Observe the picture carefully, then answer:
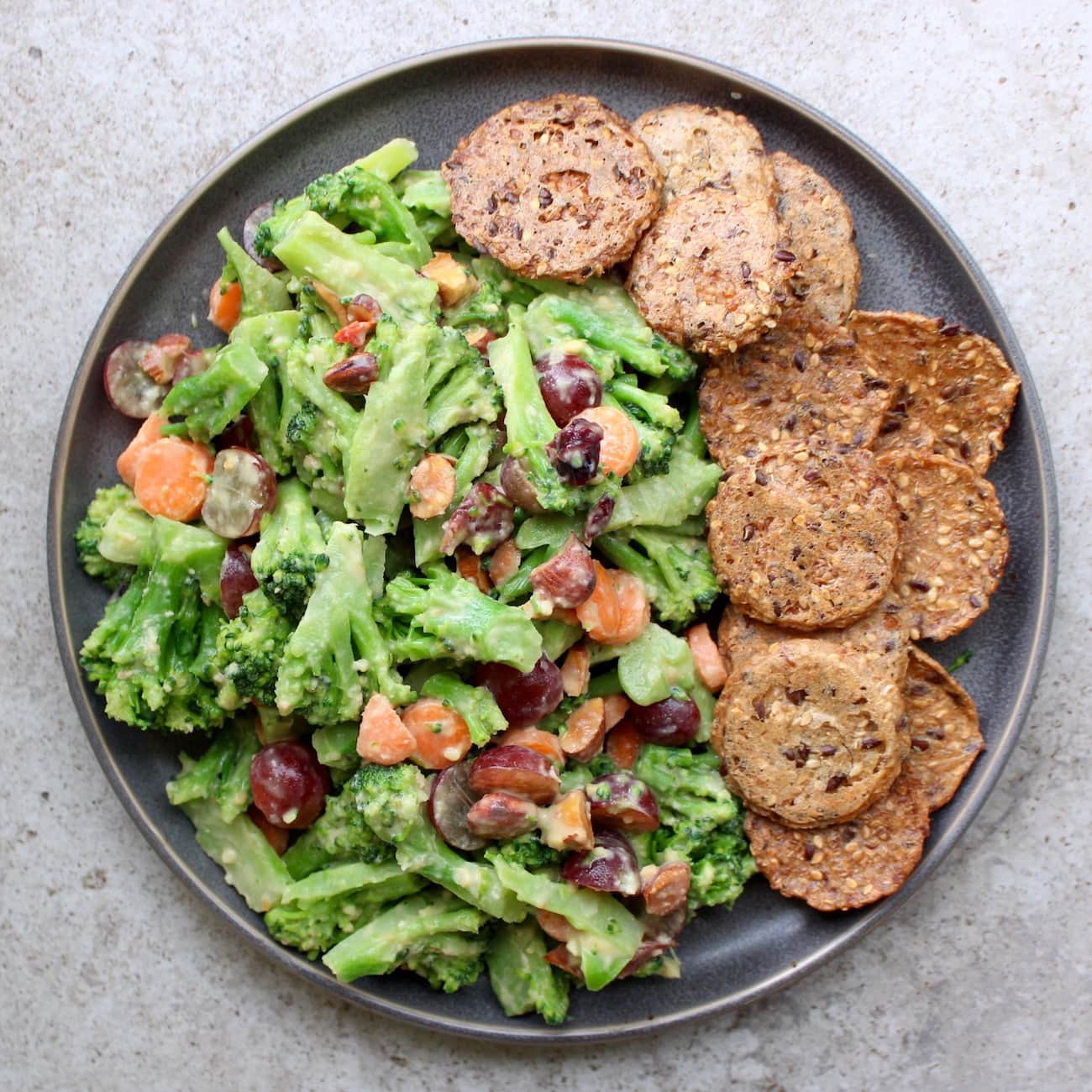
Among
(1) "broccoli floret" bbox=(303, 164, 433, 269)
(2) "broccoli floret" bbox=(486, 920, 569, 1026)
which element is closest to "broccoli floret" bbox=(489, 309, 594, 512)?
(1) "broccoli floret" bbox=(303, 164, 433, 269)

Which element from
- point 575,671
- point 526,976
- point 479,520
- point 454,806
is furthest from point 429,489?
point 526,976

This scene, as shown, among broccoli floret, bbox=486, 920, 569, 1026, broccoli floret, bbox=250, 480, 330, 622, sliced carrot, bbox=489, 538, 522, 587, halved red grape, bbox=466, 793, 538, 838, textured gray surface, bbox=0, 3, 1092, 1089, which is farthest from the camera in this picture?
textured gray surface, bbox=0, 3, 1092, 1089

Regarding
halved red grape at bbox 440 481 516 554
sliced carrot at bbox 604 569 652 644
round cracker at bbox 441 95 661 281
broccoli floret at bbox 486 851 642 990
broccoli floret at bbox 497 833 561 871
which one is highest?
round cracker at bbox 441 95 661 281

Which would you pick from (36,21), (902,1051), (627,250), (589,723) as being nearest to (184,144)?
(36,21)

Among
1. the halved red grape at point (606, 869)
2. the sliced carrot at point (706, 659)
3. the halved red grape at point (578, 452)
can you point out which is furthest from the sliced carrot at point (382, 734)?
the sliced carrot at point (706, 659)

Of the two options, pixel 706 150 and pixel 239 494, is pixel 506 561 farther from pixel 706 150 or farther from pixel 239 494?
pixel 706 150

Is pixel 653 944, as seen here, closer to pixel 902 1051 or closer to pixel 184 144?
pixel 902 1051

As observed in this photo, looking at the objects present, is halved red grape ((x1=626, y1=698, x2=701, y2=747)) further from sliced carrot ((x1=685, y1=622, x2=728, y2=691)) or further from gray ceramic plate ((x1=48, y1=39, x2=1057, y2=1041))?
gray ceramic plate ((x1=48, y1=39, x2=1057, y2=1041))
